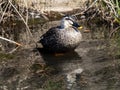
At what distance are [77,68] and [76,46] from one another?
113 centimetres

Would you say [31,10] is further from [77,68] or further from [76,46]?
[77,68]

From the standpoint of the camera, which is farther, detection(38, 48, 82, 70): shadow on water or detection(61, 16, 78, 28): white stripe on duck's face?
detection(61, 16, 78, 28): white stripe on duck's face

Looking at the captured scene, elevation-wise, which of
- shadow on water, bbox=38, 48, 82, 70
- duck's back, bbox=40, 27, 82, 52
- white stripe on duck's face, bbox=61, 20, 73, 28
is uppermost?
white stripe on duck's face, bbox=61, 20, 73, 28

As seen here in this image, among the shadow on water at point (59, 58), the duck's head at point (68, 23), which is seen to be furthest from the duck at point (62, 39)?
the shadow on water at point (59, 58)

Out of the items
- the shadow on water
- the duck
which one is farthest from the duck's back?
the shadow on water

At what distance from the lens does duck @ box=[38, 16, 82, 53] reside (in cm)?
792

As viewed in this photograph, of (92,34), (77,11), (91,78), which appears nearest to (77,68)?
(91,78)

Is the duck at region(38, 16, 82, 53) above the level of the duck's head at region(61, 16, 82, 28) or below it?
below

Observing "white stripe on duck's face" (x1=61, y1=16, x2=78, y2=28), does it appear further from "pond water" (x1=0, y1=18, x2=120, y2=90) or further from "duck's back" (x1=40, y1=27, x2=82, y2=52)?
"pond water" (x1=0, y1=18, x2=120, y2=90)

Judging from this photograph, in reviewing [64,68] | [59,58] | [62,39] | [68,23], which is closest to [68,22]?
[68,23]

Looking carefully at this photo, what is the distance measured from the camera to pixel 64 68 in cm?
700

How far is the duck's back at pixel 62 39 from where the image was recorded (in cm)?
792

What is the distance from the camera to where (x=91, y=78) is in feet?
20.8

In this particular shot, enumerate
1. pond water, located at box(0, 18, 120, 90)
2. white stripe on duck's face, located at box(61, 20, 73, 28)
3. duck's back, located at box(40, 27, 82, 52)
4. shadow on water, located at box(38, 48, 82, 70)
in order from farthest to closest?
white stripe on duck's face, located at box(61, 20, 73, 28), duck's back, located at box(40, 27, 82, 52), shadow on water, located at box(38, 48, 82, 70), pond water, located at box(0, 18, 120, 90)
